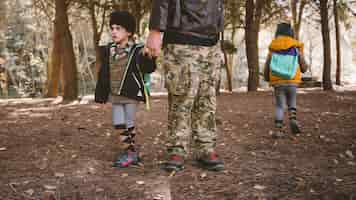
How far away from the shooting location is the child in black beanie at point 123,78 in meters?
4.65

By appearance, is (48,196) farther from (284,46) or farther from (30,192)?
(284,46)

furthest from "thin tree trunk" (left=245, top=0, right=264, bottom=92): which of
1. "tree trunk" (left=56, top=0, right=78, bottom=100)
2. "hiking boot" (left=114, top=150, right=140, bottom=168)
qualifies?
"hiking boot" (left=114, top=150, right=140, bottom=168)

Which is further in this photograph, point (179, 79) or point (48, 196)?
point (179, 79)

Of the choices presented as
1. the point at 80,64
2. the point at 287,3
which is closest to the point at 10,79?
the point at 80,64

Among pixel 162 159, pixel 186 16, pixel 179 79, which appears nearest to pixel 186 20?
pixel 186 16

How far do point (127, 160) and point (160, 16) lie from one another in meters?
1.68

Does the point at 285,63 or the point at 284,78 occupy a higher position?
the point at 285,63

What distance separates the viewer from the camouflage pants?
14.1ft

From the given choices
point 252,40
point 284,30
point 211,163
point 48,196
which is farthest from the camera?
point 252,40

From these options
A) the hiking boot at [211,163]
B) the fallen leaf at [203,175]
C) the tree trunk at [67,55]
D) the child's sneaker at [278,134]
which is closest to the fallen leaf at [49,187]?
the fallen leaf at [203,175]

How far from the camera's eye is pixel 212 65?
446 cm

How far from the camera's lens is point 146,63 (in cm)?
452

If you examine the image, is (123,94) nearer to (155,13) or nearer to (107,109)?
(155,13)

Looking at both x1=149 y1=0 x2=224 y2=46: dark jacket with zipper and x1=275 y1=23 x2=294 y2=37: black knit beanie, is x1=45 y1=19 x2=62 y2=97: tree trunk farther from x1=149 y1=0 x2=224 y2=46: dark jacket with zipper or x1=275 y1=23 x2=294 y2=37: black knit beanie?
x1=149 y1=0 x2=224 y2=46: dark jacket with zipper
